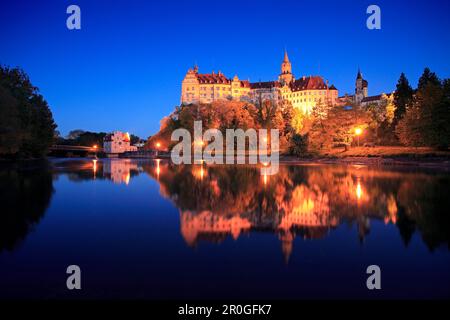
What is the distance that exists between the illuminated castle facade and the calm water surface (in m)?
114

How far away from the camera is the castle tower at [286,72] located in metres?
146

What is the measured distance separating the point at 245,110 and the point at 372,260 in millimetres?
85884

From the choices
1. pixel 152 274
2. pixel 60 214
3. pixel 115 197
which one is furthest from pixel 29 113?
pixel 152 274

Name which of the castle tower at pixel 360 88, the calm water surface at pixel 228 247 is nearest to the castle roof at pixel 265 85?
the castle tower at pixel 360 88

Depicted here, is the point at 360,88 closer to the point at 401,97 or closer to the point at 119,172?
the point at 401,97

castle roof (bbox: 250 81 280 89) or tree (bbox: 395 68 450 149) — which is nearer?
tree (bbox: 395 68 450 149)

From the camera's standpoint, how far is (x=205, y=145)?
282 ft

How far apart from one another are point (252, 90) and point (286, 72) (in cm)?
2191

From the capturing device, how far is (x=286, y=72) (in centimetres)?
14850

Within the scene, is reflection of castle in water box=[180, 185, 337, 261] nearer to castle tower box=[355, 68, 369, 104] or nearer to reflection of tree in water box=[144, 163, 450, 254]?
reflection of tree in water box=[144, 163, 450, 254]

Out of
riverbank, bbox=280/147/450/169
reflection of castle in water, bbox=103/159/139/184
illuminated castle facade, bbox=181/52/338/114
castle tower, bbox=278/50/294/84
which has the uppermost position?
castle tower, bbox=278/50/294/84

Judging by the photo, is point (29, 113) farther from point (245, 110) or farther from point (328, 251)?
point (245, 110)

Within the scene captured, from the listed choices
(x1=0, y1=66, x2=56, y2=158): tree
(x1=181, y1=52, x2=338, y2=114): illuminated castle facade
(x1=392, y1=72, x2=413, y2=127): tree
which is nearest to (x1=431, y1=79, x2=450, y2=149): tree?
(x1=392, y1=72, x2=413, y2=127): tree

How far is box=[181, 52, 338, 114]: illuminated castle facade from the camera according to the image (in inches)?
5089
